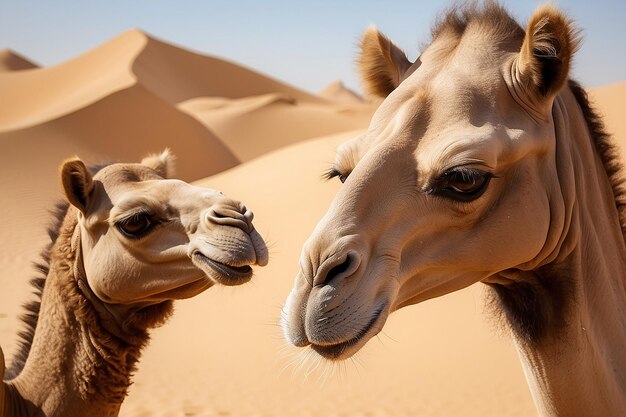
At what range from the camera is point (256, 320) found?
40.3ft

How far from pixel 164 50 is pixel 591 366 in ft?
184

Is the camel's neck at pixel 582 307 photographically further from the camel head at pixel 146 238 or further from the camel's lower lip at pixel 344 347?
the camel head at pixel 146 238

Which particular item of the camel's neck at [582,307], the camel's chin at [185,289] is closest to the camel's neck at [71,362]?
the camel's chin at [185,289]

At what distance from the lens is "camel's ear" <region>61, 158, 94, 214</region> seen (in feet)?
12.8

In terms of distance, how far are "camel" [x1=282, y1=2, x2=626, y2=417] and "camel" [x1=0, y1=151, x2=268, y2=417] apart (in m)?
1.25

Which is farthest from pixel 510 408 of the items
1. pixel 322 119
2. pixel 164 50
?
pixel 164 50

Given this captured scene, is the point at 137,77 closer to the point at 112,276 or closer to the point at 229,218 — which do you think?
the point at 112,276

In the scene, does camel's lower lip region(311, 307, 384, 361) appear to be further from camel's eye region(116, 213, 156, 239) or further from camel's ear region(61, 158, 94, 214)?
camel's ear region(61, 158, 94, 214)

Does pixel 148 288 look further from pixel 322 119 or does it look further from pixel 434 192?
pixel 322 119

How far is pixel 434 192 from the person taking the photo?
7.59 feet

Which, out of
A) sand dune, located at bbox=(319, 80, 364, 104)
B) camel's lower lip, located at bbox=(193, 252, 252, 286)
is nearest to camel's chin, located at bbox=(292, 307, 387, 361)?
camel's lower lip, located at bbox=(193, 252, 252, 286)

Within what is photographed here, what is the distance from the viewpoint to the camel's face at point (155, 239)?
371 centimetres

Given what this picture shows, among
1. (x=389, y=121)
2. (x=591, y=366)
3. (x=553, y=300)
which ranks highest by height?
(x=389, y=121)

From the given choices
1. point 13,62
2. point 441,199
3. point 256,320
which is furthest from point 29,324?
point 13,62
